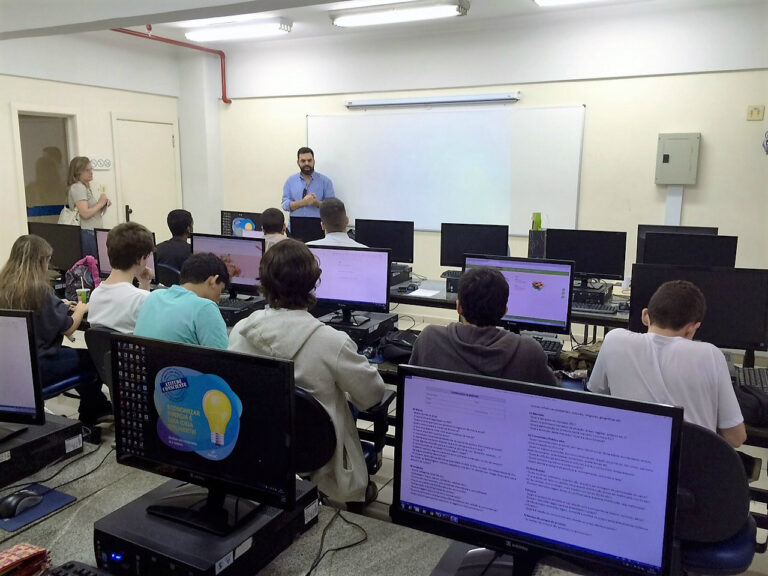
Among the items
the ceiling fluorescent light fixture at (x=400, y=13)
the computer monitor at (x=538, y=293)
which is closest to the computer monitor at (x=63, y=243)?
the ceiling fluorescent light fixture at (x=400, y=13)

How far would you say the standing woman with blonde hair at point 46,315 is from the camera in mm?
2664

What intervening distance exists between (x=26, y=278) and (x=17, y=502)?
5.16 feet

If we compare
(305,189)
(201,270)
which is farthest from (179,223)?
(305,189)

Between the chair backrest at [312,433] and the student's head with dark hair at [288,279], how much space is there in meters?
0.32

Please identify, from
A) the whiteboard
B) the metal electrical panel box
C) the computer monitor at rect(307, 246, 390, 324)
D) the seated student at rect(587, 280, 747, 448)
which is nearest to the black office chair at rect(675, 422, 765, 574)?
the seated student at rect(587, 280, 747, 448)

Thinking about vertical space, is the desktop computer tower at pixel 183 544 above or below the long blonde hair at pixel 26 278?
below

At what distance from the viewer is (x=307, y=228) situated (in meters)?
4.96

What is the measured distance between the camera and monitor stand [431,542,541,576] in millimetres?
1119

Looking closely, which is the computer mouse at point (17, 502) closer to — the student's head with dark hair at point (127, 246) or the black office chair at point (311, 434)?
the black office chair at point (311, 434)

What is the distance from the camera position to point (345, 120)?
6.36 meters

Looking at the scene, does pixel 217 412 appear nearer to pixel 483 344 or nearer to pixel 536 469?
pixel 536 469

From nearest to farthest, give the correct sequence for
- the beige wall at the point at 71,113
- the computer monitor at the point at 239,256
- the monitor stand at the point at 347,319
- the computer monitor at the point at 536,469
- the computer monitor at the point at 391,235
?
the computer monitor at the point at 536,469 < the monitor stand at the point at 347,319 < the computer monitor at the point at 239,256 < the computer monitor at the point at 391,235 < the beige wall at the point at 71,113

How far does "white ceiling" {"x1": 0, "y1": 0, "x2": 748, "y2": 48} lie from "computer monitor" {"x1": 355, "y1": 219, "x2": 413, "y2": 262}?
158cm

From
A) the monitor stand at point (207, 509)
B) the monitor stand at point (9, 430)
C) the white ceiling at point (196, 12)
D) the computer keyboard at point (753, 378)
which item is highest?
the white ceiling at point (196, 12)
